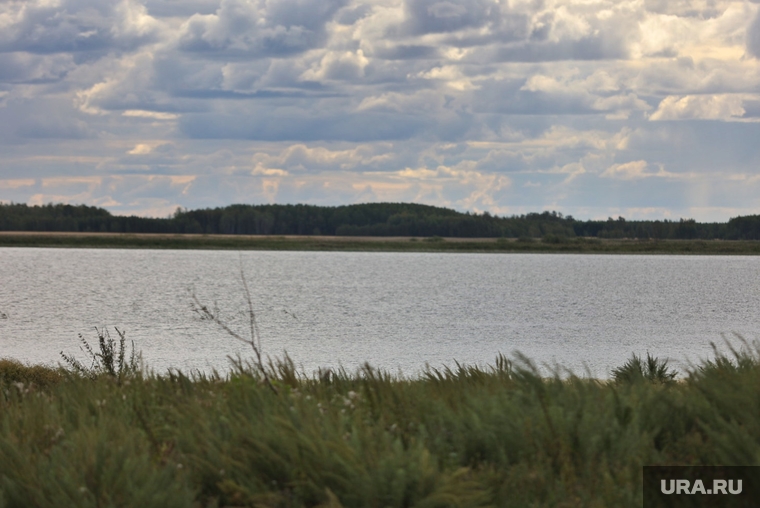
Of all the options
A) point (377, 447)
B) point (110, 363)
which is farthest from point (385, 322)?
point (377, 447)

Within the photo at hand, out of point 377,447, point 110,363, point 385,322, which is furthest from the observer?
point 385,322

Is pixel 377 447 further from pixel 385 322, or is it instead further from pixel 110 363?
pixel 385 322

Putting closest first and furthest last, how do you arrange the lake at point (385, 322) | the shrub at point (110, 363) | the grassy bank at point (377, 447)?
1. the grassy bank at point (377, 447)
2. the shrub at point (110, 363)
3. the lake at point (385, 322)

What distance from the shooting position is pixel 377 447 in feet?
19.6

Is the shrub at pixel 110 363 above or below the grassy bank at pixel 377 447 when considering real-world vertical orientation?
below

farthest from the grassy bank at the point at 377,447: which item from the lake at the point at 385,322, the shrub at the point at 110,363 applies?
the lake at the point at 385,322

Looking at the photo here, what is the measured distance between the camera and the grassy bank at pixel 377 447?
5344 mm

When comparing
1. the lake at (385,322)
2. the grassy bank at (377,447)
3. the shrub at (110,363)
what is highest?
the grassy bank at (377,447)

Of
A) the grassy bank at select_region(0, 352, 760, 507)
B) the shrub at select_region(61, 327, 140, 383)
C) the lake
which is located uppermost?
the grassy bank at select_region(0, 352, 760, 507)

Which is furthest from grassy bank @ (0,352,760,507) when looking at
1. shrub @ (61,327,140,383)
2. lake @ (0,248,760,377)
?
lake @ (0,248,760,377)

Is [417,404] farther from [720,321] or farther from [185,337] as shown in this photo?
[720,321]

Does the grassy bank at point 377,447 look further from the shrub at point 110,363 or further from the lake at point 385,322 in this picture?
the lake at point 385,322

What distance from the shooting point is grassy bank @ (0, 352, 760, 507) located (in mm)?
5344

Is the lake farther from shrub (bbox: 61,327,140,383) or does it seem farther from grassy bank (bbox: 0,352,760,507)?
grassy bank (bbox: 0,352,760,507)
